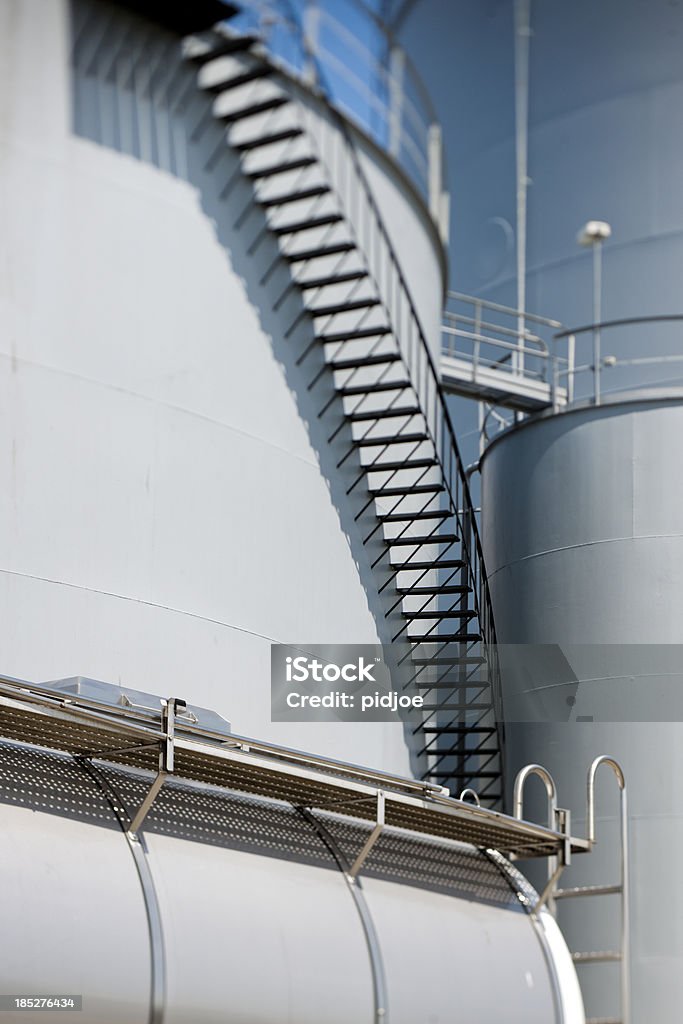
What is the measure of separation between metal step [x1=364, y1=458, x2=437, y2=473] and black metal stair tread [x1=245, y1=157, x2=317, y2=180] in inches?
109

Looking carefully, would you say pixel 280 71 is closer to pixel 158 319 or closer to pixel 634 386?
pixel 158 319

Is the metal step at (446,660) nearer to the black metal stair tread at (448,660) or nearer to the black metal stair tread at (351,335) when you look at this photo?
the black metal stair tread at (448,660)

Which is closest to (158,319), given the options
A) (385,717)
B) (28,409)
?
(28,409)

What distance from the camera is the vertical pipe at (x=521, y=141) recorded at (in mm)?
24641

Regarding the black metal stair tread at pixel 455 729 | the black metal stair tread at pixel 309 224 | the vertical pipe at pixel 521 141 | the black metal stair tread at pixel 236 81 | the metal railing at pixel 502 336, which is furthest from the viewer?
the vertical pipe at pixel 521 141

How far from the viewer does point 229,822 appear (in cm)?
947

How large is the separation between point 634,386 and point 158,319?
11275 mm

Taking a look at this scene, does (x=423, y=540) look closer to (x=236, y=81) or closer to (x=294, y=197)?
(x=294, y=197)

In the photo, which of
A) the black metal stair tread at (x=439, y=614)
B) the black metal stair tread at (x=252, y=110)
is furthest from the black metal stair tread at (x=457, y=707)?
the black metal stair tread at (x=252, y=110)

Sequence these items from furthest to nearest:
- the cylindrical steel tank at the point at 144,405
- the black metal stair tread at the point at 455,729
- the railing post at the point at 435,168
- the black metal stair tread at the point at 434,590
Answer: the railing post at the point at 435,168, the black metal stair tread at the point at 455,729, the black metal stair tread at the point at 434,590, the cylindrical steel tank at the point at 144,405

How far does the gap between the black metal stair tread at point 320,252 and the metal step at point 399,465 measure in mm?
2362

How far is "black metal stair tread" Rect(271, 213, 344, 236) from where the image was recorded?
15.5m

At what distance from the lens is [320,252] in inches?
616

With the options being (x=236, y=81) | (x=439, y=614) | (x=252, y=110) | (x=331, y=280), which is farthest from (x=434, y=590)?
(x=236, y=81)
